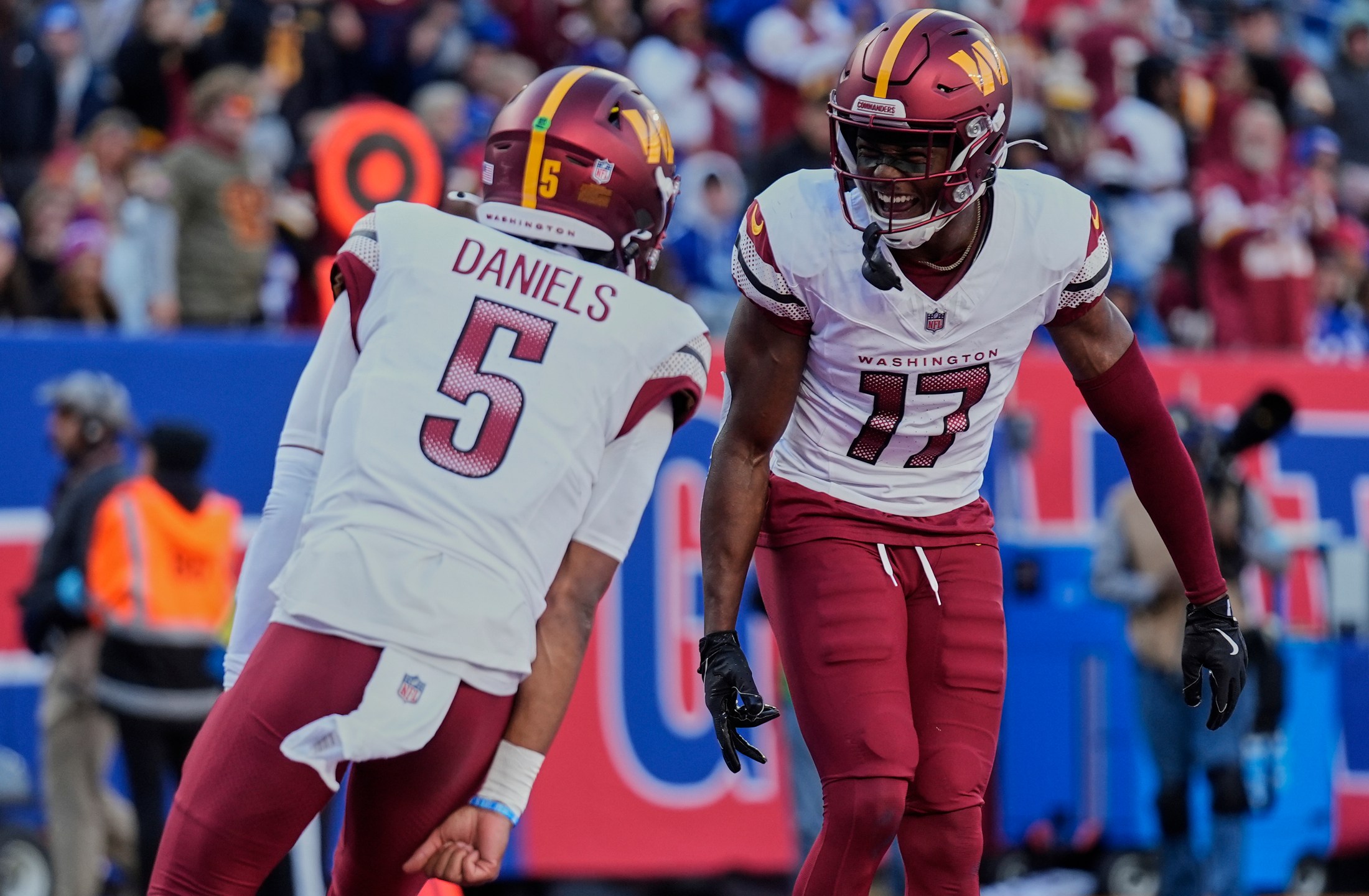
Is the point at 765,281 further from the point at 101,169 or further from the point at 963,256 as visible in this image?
the point at 101,169

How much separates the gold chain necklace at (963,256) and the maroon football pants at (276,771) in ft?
4.53

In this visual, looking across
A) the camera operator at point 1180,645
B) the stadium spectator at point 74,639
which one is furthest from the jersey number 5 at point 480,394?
the camera operator at point 1180,645

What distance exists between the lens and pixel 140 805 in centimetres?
699

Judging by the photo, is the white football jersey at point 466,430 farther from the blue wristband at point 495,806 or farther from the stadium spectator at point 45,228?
the stadium spectator at point 45,228

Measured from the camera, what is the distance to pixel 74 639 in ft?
23.8

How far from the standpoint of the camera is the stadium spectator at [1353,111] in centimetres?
1391

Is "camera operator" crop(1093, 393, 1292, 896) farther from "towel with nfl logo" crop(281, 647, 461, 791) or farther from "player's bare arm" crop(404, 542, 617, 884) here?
"towel with nfl logo" crop(281, 647, 461, 791)

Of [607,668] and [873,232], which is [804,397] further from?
[607,668]

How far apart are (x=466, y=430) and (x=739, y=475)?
1.05m

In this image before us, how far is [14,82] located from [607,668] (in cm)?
491

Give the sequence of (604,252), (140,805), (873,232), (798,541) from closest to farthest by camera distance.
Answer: (604,252) < (873,232) < (798,541) < (140,805)

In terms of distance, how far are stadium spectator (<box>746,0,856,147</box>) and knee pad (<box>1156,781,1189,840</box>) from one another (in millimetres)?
5173

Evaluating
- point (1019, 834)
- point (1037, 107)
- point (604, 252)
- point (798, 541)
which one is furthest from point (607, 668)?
point (1037, 107)

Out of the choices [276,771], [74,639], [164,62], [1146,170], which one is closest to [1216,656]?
[276,771]
